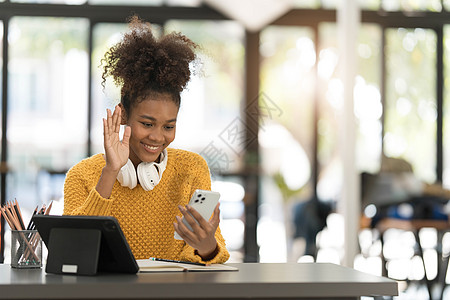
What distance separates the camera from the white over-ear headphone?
Answer: 210cm

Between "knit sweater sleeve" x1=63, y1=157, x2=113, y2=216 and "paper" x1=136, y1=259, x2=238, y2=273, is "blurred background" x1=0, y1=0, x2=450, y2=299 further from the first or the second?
"paper" x1=136, y1=259, x2=238, y2=273

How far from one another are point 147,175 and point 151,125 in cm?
15

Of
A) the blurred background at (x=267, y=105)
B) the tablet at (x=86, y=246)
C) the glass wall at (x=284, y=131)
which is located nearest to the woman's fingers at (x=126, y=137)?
the tablet at (x=86, y=246)

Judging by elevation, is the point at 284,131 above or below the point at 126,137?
above

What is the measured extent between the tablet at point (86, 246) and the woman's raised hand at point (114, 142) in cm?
33

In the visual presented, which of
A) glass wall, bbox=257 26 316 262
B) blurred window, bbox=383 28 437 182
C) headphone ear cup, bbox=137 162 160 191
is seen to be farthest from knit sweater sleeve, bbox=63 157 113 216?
blurred window, bbox=383 28 437 182

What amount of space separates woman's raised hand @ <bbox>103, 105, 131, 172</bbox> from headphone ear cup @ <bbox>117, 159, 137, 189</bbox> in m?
0.12

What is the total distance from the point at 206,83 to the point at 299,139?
835 millimetres

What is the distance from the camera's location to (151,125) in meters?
2.12

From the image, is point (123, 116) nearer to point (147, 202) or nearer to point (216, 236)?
point (147, 202)

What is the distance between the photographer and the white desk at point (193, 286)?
1.39 metres

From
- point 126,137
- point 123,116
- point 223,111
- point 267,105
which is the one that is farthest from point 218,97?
point 126,137

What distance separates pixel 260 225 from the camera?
18.5 feet

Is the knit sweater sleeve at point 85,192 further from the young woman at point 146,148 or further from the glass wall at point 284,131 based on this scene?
the glass wall at point 284,131
